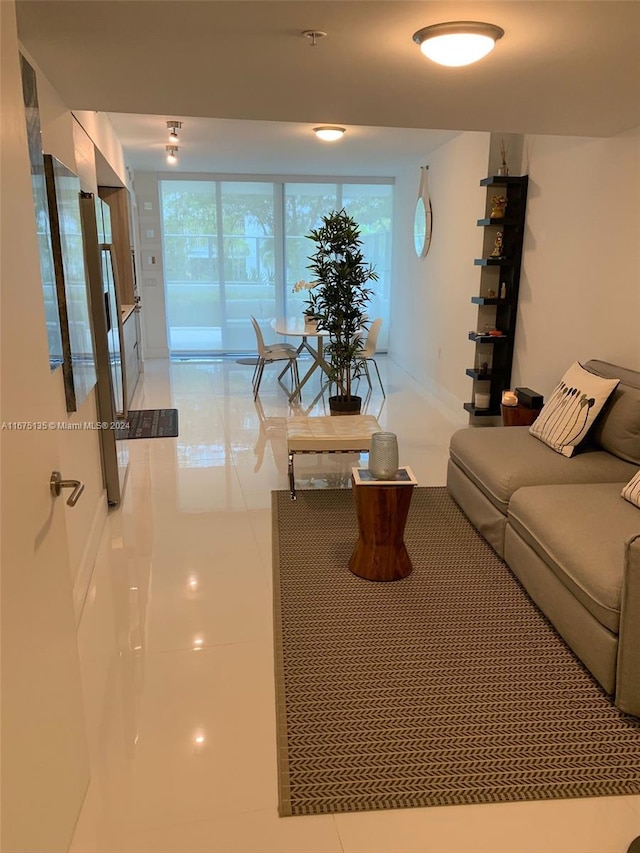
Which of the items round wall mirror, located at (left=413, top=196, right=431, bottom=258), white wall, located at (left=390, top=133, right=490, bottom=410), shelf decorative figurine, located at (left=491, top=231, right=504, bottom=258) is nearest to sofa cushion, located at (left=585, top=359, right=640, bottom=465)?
shelf decorative figurine, located at (left=491, top=231, right=504, bottom=258)

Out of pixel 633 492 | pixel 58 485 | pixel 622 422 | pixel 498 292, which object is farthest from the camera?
→ pixel 498 292

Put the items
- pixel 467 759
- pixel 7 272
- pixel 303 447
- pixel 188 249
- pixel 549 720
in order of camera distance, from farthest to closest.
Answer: pixel 188 249 < pixel 303 447 < pixel 549 720 < pixel 467 759 < pixel 7 272

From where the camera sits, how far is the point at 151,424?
547 centimetres

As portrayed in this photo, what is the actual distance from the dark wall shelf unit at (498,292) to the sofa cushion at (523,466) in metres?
1.80

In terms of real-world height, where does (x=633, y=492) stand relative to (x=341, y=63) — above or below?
below

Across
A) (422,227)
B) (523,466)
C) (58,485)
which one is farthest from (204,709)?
(422,227)

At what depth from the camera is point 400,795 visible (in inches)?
68.8

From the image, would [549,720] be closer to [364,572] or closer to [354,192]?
[364,572]

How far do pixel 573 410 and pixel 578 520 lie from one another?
37.5 inches

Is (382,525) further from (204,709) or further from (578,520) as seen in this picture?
(204,709)

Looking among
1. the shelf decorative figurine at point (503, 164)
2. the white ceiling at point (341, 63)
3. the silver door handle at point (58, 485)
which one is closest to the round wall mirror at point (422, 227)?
the shelf decorative figurine at point (503, 164)

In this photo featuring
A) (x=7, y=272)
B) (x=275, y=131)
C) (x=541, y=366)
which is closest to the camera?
(x=7, y=272)

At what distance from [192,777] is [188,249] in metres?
7.97

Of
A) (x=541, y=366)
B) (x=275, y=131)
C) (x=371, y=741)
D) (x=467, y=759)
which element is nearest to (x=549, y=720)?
(x=467, y=759)
